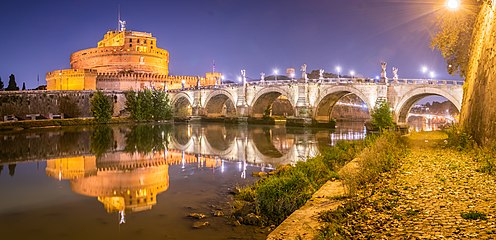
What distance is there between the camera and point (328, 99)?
125ft

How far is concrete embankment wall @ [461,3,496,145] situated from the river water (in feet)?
23.1

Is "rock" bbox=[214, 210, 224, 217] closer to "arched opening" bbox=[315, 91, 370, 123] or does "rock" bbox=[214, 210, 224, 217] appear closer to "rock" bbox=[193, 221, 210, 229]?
"rock" bbox=[193, 221, 210, 229]

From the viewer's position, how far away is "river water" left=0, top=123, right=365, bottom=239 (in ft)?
24.4

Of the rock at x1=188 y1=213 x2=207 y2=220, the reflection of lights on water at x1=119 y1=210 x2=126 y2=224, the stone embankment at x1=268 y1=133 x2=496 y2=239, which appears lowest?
the reflection of lights on water at x1=119 y1=210 x2=126 y2=224

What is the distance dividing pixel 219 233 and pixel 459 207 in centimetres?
413

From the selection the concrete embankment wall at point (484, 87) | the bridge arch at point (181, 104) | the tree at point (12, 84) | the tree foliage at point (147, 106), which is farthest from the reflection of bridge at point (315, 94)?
the tree at point (12, 84)

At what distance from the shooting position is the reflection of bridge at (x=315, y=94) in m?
30.5

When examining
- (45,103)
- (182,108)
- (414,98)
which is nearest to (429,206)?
(414,98)

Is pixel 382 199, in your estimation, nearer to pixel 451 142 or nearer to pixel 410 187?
pixel 410 187

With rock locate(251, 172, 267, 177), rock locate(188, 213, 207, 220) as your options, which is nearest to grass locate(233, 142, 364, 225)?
rock locate(188, 213, 207, 220)

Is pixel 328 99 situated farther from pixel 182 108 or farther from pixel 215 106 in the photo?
pixel 182 108

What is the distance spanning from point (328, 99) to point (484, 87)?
2725cm

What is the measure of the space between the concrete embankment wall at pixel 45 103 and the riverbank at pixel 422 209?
51.1 meters

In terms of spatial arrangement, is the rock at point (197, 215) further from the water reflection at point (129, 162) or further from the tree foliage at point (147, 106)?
the tree foliage at point (147, 106)
